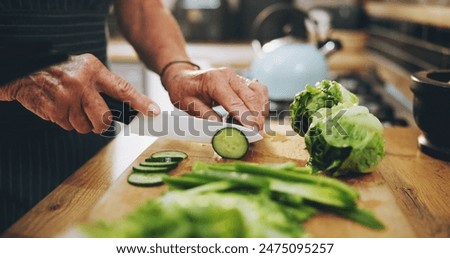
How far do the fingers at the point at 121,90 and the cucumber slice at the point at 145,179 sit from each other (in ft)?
0.67

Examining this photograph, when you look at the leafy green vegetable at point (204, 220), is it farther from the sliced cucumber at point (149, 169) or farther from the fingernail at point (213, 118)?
the fingernail at point (213, 118)

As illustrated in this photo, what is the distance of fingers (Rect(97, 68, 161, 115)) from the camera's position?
133 cm

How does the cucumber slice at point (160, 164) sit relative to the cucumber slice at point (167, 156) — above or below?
above

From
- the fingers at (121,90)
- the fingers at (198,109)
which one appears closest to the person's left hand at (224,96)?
the fingers at (198,109)

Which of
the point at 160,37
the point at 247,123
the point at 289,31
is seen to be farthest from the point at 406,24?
the point at 247,123


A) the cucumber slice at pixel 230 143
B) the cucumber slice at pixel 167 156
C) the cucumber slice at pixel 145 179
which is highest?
the cucumber slice at pixel 230 143

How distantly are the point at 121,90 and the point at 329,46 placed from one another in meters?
1.78

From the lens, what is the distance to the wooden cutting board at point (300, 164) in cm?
103

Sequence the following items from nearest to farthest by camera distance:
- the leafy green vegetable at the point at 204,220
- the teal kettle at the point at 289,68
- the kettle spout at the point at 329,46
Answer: the leafy green vegetable at the point at 204,220
the teal kettle at the point at 289,68
the kettle spout at the point at 329,46

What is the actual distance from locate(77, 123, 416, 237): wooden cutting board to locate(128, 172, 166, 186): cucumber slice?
1 cm

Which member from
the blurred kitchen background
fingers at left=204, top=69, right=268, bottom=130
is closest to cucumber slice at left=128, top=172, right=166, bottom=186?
fingers at left=204, top=69, right=268, bottom=130

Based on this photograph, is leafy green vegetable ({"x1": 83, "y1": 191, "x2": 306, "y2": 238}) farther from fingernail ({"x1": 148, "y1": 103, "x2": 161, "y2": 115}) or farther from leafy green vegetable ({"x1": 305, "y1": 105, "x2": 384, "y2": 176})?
fingernail ({"x1": 148, "y1": 103, "x2": 161, "y2": 115})

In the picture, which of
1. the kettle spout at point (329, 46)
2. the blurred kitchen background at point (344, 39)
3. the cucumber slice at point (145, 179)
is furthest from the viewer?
the kettle spout at point (329, 46)

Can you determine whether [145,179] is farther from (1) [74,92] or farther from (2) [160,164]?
(1) [74,92]
